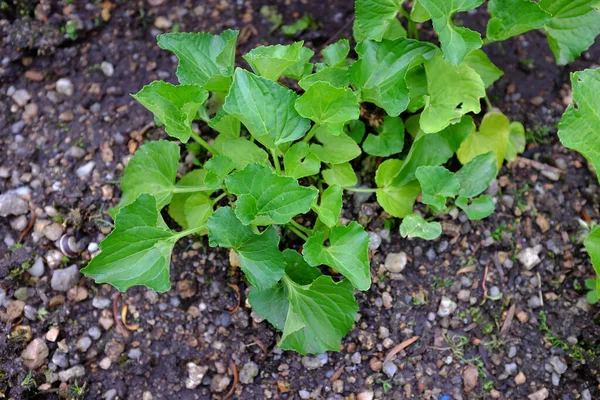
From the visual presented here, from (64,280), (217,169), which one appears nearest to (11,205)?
(64,280)

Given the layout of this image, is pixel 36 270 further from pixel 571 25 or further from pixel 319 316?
pixel 571 25

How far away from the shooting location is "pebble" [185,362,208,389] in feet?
7.74

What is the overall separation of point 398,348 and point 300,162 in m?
0.83

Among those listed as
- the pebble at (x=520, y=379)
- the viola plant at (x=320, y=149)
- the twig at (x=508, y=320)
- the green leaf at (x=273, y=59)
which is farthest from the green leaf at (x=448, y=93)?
the pebble at (x=520, y=379)

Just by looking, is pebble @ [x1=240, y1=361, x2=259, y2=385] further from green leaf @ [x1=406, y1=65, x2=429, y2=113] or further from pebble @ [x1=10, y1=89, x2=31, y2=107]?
pebble @ [x1=10, y1=89, x2=31, y2=107]

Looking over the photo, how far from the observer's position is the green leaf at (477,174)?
240 centimetres

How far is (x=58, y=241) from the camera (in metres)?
2.51

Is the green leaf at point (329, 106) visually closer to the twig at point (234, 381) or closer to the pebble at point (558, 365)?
the twig at point (234, 381)

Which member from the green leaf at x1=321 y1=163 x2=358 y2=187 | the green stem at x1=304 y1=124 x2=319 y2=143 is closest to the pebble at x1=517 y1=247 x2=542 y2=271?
the green leaf at x1=321 y1=163 x2=358 y2=187

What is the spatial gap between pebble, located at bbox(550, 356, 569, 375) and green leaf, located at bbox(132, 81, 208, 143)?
164 centimetres

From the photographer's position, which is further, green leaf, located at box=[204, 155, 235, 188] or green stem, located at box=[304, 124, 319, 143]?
green stem, located at box=[304, 124, 319, 143]

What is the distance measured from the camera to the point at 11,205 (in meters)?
2.52

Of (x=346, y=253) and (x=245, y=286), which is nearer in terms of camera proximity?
(x=346, y=253)

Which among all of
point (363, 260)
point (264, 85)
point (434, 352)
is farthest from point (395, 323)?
point (264, 85)
